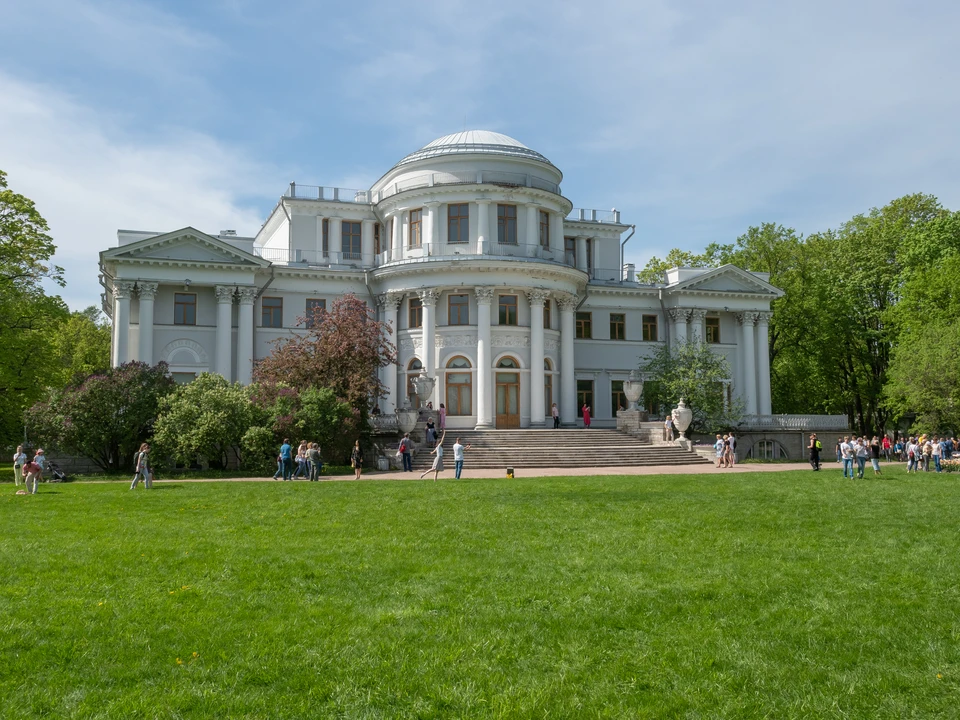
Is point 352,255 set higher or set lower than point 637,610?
higher

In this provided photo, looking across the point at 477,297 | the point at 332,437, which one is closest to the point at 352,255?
the point at 477,297

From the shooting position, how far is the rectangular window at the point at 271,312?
150 feet

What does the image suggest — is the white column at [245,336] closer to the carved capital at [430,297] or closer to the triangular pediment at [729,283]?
the carved capital at [430,297]

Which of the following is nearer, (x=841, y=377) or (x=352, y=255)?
(x=352, y=255)

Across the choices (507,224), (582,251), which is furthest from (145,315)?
(582,251)

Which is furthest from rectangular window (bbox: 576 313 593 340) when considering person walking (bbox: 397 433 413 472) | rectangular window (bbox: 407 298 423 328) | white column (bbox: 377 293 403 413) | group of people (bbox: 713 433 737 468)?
person walking (bbox: 397 433 413 472)

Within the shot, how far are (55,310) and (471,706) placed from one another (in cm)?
3330

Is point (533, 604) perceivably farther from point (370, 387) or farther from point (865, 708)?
point (370, 387)

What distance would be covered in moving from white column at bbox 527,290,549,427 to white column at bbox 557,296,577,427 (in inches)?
83.2

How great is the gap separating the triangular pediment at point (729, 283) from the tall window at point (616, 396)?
251 inches

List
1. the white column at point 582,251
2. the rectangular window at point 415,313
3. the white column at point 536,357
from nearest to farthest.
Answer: the white column at point 536,357
the rectangular window at point 415,313
the white column at point 582,251

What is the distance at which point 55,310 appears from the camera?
34.9 meters

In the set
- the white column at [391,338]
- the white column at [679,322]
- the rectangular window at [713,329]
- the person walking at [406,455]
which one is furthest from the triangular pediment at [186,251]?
the rectangular window at [713,329]

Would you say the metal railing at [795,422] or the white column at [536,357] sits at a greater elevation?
the white column at [536,357]
